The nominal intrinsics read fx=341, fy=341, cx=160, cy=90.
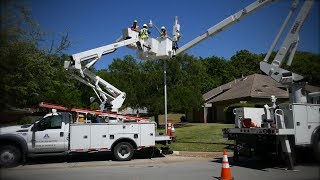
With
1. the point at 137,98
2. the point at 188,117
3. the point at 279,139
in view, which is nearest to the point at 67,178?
the point at 279,139

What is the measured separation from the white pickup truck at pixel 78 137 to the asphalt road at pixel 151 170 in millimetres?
597

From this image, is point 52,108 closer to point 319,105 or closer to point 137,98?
point 319,105

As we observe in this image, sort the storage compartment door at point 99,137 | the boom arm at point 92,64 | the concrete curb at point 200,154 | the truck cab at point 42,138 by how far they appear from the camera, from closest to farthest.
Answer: the truck cab at point 42,138
the storage compartment door at point 99,137
the concrete curb at point 200,154
the boom arm at point 92,64

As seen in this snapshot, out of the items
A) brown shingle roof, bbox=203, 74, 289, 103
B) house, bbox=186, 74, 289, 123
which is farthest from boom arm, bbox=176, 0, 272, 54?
brown shingle roof, bbox=203, 74, 289, 103

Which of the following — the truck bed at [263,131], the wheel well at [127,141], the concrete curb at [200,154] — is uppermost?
the truck bed at [263,131]

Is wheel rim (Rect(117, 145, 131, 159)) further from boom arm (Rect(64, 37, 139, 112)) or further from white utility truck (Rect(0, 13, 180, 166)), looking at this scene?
boom arm (Rect(64, 37, 139, 112))

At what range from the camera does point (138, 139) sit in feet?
46.3

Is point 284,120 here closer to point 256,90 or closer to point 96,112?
point 96,112

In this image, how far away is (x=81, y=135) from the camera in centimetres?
1356

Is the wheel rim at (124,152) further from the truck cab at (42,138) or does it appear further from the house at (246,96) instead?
the house at (246,96)

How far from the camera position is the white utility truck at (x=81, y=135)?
12906 mm

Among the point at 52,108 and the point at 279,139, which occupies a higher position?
the point at 52,108

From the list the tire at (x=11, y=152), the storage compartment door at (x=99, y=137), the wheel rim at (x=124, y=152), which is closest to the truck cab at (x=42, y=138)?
the tire at (x=11, y=152)

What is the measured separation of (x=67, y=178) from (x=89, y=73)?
7.72 m
